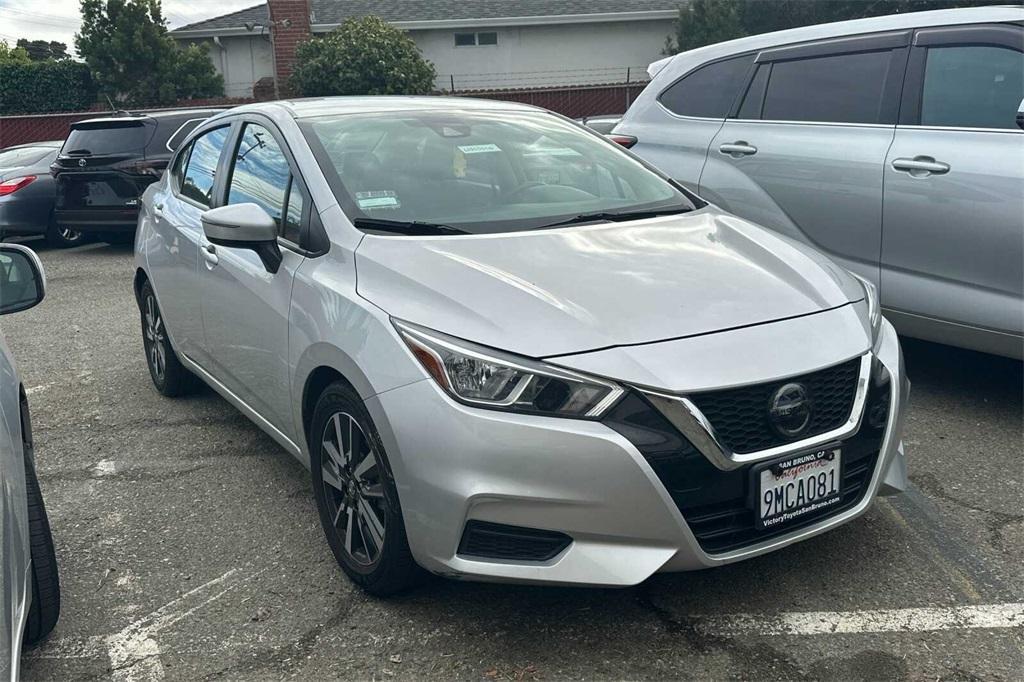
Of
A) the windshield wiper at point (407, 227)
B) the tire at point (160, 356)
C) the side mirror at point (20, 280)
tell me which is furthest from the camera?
the tire at point (160, 356)

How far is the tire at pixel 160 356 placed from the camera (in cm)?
507

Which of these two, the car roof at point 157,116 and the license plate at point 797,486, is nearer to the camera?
the license plate at point 797,486

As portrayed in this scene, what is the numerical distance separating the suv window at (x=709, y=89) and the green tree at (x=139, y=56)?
21.3m

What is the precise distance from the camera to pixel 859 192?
15.3 ft

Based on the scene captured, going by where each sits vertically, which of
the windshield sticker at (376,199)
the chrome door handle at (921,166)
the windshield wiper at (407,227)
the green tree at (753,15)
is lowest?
the windshield wiper at (407,227)

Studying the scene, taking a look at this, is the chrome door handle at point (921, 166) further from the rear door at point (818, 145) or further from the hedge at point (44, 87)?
the hedge at point (44, 87)

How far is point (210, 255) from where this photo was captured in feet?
13.4

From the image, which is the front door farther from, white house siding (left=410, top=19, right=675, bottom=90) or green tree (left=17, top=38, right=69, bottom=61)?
green tree (left=17, top=38, right=69, bottom=61)

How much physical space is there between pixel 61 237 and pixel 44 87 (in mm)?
16680

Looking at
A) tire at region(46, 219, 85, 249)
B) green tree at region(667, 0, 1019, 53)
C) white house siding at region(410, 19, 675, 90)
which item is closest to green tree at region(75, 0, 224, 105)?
white house siding at region(410, 19, 675, 90)

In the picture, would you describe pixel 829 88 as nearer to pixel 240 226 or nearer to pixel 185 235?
pixel 240 226

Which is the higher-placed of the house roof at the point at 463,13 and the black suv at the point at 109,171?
the house roof at the point at 463,13

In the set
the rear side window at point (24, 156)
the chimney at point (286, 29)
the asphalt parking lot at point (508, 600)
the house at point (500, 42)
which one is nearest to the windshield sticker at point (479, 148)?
the asphalt parking lot at point (508, 600)

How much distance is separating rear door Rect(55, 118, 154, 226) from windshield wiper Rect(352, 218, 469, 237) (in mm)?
7954
